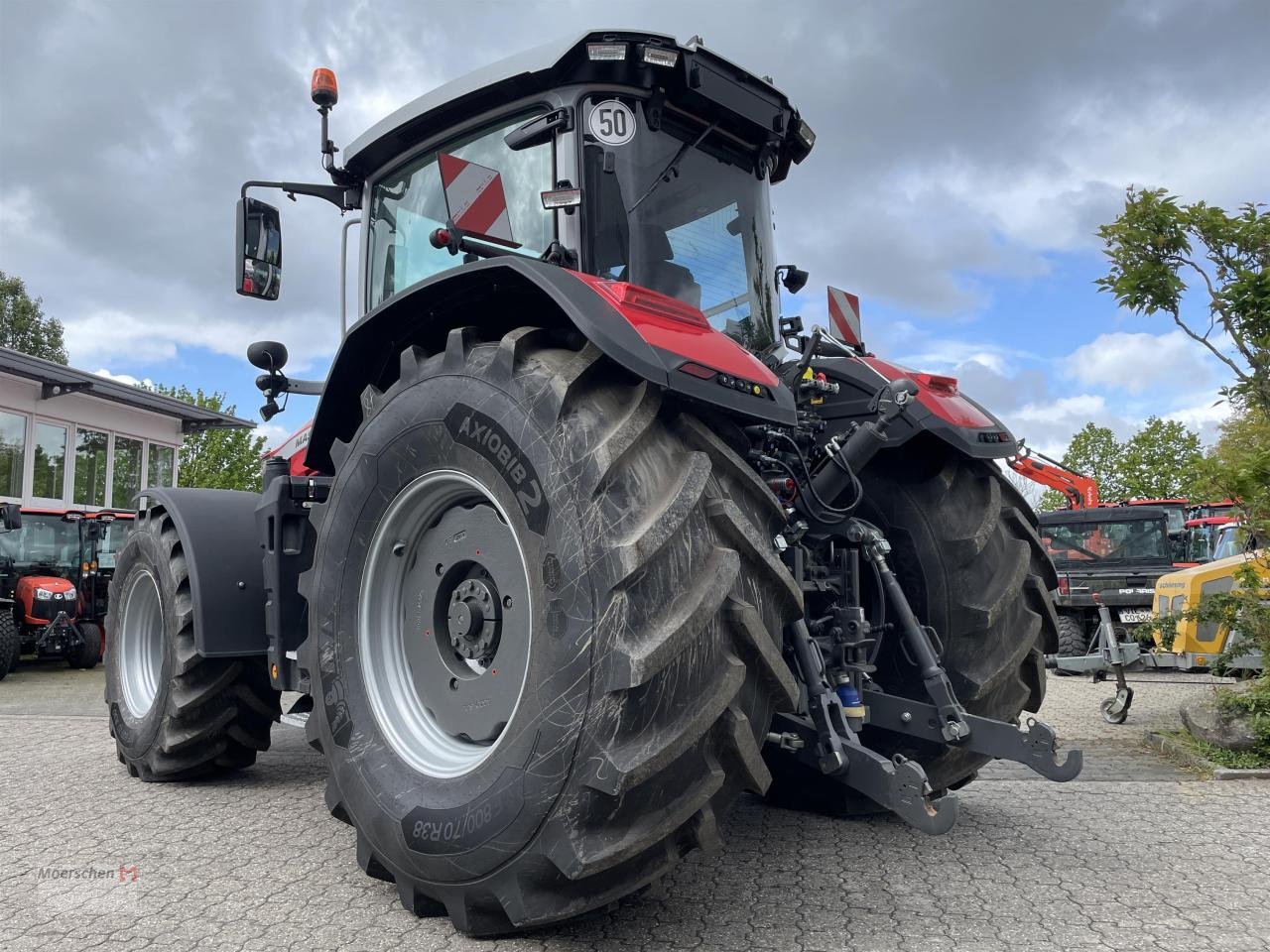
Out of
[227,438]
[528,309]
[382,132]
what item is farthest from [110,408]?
[528,309]

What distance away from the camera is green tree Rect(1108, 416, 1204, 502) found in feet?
112

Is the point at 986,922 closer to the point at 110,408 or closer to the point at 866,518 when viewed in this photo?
the point at 866,518

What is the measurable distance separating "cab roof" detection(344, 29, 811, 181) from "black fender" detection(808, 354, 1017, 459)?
930mm

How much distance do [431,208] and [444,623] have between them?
5.63 ft

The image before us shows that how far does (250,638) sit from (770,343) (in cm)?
256

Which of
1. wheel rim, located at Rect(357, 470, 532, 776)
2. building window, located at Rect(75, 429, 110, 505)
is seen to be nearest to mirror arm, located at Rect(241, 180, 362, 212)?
wheel rim, located at Rect(357, 470, 532, 776)

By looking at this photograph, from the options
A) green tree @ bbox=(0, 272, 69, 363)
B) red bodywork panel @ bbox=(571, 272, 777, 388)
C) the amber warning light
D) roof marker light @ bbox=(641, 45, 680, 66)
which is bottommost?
red bodywork panel @ bbox=(571, 272, 777, 388)

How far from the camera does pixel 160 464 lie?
19969mm

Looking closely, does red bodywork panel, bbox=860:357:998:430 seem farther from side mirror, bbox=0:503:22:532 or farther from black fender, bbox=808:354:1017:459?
side mirror, bbox=0:503:22:532

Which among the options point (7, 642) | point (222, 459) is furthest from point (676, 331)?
point (222, 459)

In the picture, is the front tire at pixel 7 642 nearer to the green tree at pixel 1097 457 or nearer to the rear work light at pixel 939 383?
the rear work light at pixel 939 383

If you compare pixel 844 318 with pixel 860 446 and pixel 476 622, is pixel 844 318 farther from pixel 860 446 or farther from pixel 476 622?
pixel 476 622

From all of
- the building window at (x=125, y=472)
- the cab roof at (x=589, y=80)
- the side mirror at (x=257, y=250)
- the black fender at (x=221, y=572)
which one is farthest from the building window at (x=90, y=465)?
the cab roof at (x=589, y=80)

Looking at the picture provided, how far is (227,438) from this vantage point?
32.5 m
